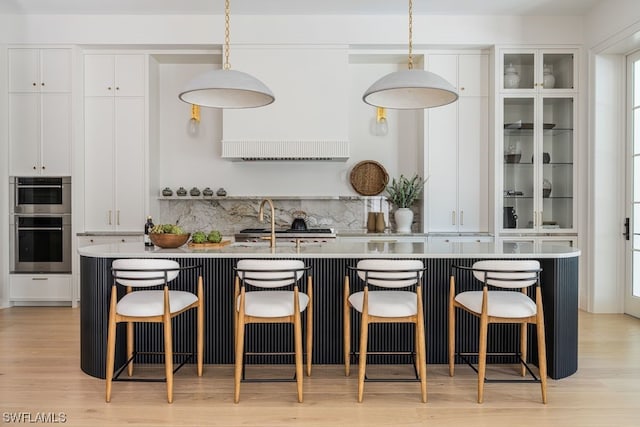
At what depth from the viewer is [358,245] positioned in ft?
12.4

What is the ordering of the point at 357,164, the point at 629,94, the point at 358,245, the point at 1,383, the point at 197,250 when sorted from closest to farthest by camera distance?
the point at 1,383 → the point at 197,250 → the point at 358,245 → the point at 629,94 → the point at 357,164

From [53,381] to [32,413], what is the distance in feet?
1.68

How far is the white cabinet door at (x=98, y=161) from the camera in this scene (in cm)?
559

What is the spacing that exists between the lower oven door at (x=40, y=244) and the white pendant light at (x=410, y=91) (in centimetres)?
401

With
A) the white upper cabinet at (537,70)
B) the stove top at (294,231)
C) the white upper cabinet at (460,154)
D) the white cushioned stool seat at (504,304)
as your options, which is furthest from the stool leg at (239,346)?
the white upper cabinet at (537,70)

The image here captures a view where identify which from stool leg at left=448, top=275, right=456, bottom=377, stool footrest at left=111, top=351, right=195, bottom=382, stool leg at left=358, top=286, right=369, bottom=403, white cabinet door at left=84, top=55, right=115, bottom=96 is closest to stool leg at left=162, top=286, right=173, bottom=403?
stool footrest at left=111, top=351, right=195, bottom=382

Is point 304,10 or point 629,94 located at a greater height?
point 304,10

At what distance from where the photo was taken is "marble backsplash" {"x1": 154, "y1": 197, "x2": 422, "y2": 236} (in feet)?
19.7

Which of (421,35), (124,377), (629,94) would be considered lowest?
(124,377)

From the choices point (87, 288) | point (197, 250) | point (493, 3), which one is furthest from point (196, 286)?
point (493, 3)

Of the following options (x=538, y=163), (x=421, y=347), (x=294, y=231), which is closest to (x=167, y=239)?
(x=421, y=347)

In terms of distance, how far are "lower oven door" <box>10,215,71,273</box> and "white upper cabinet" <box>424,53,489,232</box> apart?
165 inches

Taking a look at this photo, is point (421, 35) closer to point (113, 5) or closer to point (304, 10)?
point (304, 10)

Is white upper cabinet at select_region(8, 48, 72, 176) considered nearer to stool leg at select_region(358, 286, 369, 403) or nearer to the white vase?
the white vase
